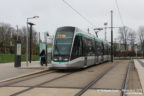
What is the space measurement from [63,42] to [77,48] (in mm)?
1155

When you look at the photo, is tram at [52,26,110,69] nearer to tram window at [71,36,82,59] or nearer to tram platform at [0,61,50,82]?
tram window at [71,36,82,59]

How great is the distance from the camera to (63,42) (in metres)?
15.2

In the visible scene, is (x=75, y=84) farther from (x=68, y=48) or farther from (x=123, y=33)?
(x=123, y=33)

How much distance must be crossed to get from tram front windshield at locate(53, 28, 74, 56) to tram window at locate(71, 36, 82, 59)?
0.39 metres

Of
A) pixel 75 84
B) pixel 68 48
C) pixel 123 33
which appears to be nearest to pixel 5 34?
pixel 123 33

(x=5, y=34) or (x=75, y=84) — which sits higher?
(x=5, y=34)

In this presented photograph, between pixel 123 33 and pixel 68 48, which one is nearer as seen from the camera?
pixel 68 48

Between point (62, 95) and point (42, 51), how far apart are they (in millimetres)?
12389

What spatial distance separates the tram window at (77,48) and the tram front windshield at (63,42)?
1.29 feet

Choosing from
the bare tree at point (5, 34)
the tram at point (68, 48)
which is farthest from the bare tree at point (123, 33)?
the tram at point (68, 48)

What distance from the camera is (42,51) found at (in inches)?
769

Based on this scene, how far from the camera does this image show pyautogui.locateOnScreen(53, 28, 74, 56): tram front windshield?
1495cm

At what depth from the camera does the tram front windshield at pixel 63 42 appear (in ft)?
49.0

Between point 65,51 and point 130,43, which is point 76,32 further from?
point 130,43
